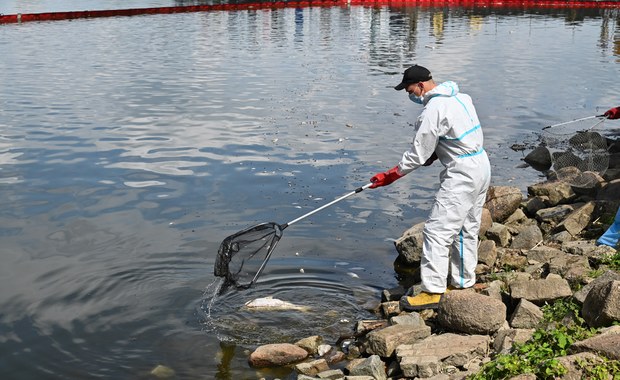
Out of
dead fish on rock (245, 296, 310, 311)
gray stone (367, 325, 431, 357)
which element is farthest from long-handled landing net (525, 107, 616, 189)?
gray stone (367, 325, 431, 357)

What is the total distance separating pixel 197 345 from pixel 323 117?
10828 mm

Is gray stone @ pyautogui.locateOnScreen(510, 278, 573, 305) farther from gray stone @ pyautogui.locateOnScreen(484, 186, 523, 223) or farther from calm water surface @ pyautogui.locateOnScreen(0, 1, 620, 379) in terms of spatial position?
gray stone @ pyautogui.locateOnScreen(484, 186, 523, 223)

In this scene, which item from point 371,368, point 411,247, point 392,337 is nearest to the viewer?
point 371,368

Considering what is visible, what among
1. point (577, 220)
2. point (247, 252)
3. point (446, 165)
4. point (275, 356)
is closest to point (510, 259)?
point (577, 220)

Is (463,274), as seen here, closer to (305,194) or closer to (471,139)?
(471,139)

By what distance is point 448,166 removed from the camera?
7539 millimetres

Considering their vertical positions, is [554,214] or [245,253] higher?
[245,253]

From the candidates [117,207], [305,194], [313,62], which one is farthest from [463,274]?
[313,62]

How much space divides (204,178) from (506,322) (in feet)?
23.7

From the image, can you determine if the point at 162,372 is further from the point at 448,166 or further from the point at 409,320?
the point at 448,166

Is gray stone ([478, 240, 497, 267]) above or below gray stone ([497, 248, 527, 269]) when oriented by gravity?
above

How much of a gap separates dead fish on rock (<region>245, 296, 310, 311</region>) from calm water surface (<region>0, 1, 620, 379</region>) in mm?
105

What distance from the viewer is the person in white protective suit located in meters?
7.34

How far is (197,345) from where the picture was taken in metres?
7.77
